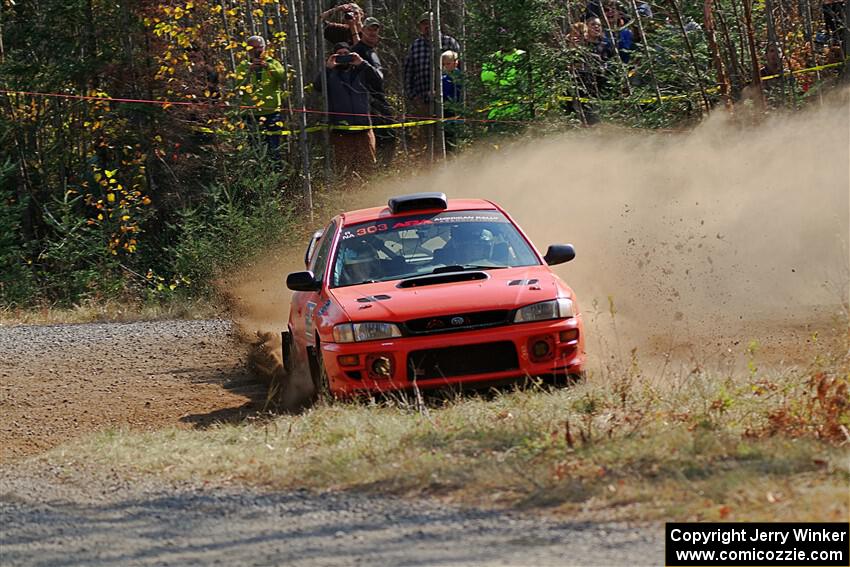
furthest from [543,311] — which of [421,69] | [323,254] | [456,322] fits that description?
[421,69]

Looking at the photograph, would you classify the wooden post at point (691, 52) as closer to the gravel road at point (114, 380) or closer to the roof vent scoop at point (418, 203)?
the gravel road at point (114, 380)

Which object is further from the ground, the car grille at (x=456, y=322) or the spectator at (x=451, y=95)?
the spectator at (x=451, y=95)

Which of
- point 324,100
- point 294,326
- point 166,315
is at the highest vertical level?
point 324,100

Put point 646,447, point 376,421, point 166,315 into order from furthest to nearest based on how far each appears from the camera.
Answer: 1. point 166,315
2. point 376,421
3. point 646,447

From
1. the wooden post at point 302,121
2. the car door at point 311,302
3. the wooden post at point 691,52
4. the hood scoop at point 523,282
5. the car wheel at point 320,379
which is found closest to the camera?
the car wheel at point 320,379

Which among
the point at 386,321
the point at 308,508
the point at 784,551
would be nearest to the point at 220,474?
the point at 308,508

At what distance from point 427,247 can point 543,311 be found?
1.64 m

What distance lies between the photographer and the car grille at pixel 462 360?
974 centimetres

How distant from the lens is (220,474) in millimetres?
7879

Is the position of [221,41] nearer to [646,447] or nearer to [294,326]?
[294,326]

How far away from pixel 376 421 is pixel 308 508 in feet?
6.51

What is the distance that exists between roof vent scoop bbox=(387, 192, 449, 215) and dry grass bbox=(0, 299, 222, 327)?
7.74m

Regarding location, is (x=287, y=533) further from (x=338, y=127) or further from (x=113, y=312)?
(x=338, y=127)

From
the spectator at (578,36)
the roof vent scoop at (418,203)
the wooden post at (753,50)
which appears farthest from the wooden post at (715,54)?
the roof vent scoop at (418,203)
